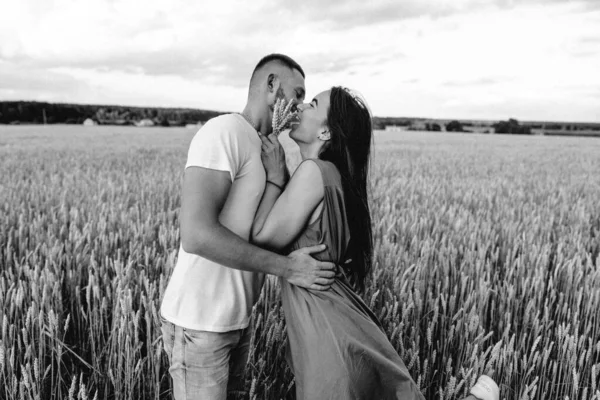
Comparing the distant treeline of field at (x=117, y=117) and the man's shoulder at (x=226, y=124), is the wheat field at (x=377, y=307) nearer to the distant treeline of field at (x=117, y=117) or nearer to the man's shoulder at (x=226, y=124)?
the man's shoulder at (x=226, y=124)

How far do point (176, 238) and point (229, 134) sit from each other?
2.06 meters

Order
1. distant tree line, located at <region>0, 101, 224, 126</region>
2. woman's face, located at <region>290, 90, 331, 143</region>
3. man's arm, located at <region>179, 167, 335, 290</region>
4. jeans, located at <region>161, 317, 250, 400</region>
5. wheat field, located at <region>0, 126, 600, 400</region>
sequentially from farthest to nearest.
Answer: distant tree line, located at <region>0, 101, 224, 126</region> < wheat field, located at <region>0, 126, 600, 400</region> < woman's face, located at <region>290, 90, 331, 143</region> < jeans, located at <region>161, 317, 250, 400</region> < man's arm, located at <region>179, 167, 335, 290</region>

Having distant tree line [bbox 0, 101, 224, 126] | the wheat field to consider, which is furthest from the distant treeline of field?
the wheat field

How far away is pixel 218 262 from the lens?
130 centimetres

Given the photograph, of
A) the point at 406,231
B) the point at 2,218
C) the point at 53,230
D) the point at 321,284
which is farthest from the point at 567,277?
the point at 2,218

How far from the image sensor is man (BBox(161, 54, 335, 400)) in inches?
50.7

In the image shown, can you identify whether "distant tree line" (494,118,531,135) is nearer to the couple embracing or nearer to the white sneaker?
the white sneaker

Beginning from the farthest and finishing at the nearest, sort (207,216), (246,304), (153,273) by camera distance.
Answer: (153,273) → (246,304) → (207,216)

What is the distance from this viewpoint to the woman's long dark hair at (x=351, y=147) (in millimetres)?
1458

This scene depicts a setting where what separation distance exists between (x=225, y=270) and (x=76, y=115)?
4251cm

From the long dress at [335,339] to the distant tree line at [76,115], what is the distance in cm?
3691

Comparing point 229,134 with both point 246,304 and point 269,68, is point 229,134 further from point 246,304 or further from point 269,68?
point 246,304

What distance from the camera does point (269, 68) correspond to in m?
1.54

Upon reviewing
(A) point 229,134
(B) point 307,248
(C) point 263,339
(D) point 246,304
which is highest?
(A) point 229,134
